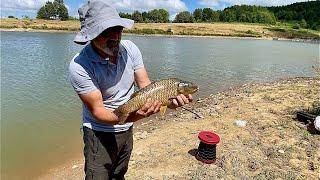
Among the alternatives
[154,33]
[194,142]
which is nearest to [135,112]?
[194,142]

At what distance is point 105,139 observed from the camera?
354 cm

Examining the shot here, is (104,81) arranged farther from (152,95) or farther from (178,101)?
(178,101)

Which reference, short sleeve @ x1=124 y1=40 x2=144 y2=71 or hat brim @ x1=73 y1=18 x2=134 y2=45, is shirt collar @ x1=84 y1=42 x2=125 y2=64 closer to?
hat brim @ x1=73 y1=18 x2=134 y2=45

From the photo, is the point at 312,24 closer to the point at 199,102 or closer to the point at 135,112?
the point at 199,102

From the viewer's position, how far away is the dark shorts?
353 cm

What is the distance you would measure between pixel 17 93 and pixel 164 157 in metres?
10.5

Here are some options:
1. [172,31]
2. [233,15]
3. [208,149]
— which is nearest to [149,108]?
[208,149]

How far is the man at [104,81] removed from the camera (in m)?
3.13

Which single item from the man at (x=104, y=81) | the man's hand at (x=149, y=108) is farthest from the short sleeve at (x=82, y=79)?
the man's hand at (x=149, y=108)

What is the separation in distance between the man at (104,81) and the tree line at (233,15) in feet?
355

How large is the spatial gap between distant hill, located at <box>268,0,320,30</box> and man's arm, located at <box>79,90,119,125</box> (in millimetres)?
134650

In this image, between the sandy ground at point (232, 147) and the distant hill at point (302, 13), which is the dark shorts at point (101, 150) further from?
the distant hill at point (302, 13)

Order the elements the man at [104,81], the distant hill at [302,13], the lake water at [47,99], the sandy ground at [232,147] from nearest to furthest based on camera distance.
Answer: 1. the man at [104,81]
2. the sandy ground at [232,147]
3. the lake water at [47,99]
4. the distant hill at [302,13]

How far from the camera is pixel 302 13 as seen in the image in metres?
150
